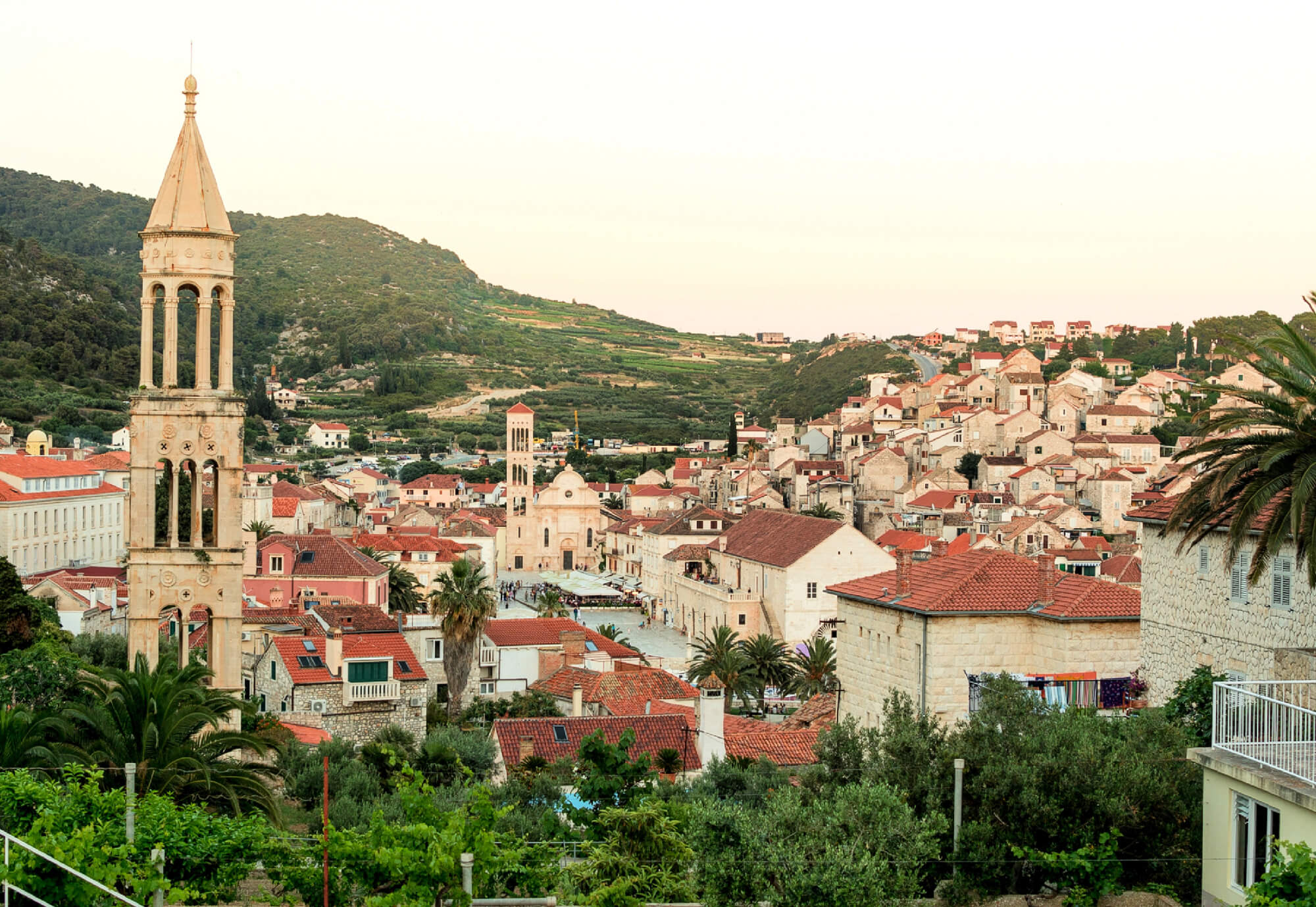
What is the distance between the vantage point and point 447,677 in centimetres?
4359

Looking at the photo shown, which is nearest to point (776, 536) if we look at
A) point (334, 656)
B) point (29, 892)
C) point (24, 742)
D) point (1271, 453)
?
point (334, 656)

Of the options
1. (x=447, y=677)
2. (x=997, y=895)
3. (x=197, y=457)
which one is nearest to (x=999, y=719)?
(x=997, y=895)

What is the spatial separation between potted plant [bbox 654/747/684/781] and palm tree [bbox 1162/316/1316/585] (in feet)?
35.9

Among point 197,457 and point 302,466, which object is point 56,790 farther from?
point 302,466

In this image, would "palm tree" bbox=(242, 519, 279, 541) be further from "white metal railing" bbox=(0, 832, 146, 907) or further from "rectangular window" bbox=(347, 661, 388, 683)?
"white metal railing" bbox=(0, 832, 146, 907)

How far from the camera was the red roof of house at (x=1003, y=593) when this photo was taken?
1094 inches

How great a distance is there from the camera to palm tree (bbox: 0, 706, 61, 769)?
55.9ft

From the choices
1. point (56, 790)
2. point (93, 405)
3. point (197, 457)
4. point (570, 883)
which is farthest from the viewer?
point (93, 405)

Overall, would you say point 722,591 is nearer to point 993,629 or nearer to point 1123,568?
point 1123,568

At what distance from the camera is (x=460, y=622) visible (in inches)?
1704

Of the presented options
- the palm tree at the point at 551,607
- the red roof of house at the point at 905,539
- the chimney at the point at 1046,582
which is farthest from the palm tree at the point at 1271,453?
the red roof of house at the point at 905,539

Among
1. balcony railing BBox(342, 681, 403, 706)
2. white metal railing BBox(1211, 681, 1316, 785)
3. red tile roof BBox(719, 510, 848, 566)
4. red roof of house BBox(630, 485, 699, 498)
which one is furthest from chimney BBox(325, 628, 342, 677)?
red roof of house BBox(630, 485, 699, 498)

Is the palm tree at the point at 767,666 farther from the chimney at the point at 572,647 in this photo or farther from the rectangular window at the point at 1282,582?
the rectangular window at the point at 1282,582

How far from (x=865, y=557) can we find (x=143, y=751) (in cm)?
5238
